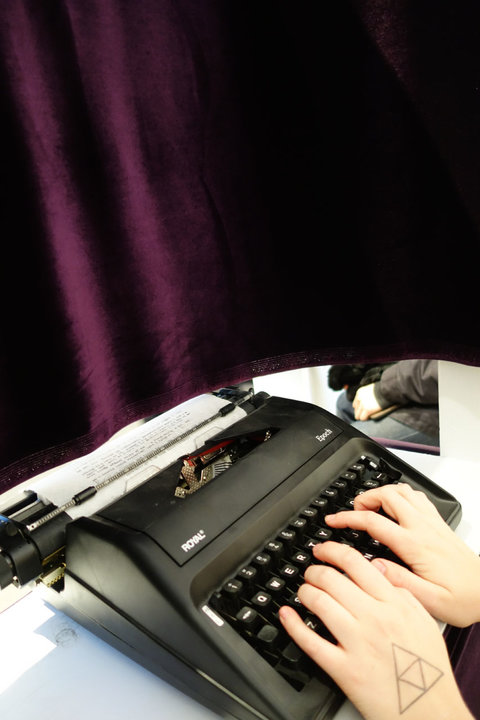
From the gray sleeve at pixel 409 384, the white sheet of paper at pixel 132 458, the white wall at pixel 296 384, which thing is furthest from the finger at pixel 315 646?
the gray sleeve at pixel 409 384

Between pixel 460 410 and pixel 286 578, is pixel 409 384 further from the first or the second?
pixel 286 578

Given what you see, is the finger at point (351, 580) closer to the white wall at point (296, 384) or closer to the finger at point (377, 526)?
the finger at point (377, 526)

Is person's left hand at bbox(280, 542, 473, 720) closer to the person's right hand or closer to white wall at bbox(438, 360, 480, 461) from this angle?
the person's right hand

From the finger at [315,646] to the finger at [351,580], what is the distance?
0.04 m

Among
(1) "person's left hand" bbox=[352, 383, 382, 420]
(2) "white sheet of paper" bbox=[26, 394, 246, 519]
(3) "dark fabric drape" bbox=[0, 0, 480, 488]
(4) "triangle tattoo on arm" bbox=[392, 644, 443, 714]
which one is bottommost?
(1) "person's left hand" bbox=[352, 383, 382, 420]

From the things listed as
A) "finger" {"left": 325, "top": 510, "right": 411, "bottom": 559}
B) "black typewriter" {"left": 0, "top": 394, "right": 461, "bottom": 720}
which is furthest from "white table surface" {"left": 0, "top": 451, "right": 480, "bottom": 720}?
"finger" {"left": 325, "top": 510, "right": 411, "bottom": 559}

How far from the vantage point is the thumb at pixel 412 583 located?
18.2 inches

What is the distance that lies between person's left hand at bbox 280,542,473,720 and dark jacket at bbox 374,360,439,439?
94cm

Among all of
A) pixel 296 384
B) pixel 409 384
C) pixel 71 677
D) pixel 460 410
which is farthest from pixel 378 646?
pixel 409 384

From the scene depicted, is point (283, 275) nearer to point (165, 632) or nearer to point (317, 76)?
point (317, 76)

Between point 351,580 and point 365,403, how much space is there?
3.70 feet

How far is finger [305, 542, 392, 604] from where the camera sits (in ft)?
1.41

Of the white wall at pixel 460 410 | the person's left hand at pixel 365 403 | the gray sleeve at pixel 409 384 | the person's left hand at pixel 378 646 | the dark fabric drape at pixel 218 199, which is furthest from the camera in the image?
the person's left hand at pixel 365 403

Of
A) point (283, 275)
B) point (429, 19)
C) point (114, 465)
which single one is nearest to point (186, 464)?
point (114, 465)
